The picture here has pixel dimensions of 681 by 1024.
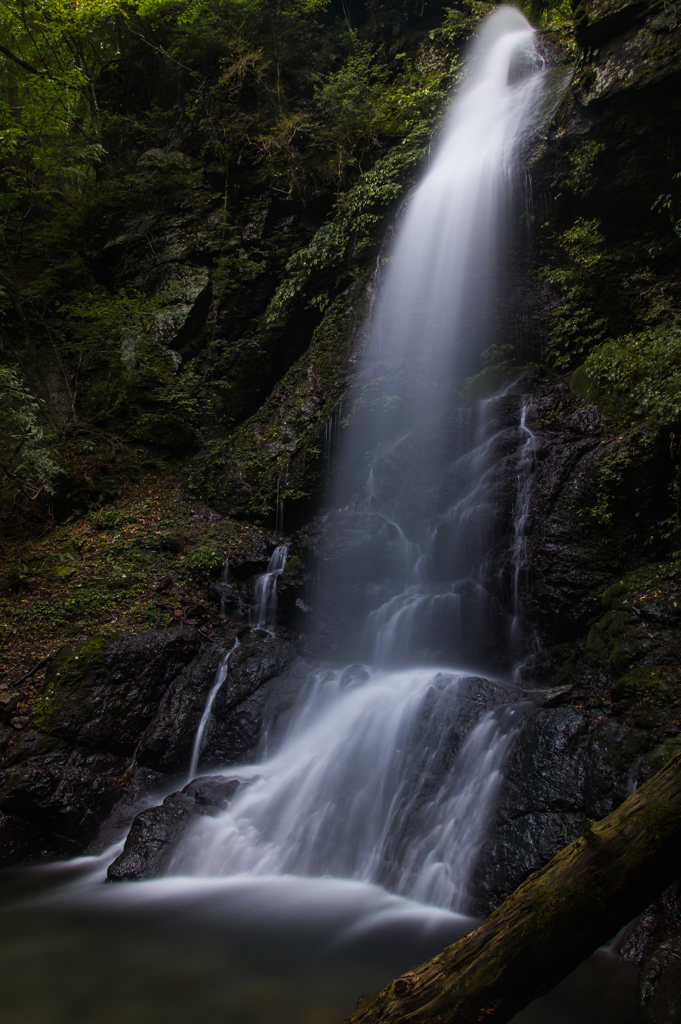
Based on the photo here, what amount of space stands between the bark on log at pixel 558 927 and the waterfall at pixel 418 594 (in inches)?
98.3

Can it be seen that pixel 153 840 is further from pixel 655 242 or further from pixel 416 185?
pixel 416 185

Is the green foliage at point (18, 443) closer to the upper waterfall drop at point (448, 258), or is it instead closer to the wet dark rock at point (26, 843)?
the wet dark rock at point (26, 843)

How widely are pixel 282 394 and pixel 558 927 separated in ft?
34.2

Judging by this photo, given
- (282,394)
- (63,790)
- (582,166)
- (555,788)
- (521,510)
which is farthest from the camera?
(282,394)

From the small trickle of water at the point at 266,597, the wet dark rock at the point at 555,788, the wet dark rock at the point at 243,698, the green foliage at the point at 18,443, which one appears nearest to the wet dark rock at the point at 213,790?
the wet dark rock at the point at 243,698

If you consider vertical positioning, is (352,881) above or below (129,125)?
below

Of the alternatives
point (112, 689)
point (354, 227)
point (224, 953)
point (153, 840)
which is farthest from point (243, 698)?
point (354, 227)

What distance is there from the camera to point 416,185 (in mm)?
11484

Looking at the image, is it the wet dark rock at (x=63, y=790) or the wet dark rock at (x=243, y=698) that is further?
the wet dark rock at (x=243, y=698)

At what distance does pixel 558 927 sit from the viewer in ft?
6.46

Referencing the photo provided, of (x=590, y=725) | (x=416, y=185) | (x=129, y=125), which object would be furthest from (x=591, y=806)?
(x=129, y=125)

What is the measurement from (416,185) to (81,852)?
12785 mm

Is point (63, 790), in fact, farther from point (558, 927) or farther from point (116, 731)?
point (558, 927)

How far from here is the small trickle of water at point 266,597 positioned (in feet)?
28.9
